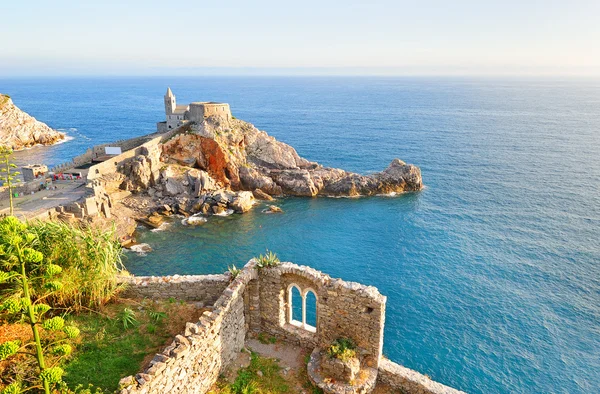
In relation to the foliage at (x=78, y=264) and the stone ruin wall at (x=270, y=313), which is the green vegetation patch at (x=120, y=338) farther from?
the stone ruin wall at (x=270, y=313)

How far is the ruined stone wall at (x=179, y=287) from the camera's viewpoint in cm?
1717

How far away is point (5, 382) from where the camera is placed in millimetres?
11320

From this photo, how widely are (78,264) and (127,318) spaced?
10.4 feet

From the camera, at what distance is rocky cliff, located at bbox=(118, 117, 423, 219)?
2048 inches

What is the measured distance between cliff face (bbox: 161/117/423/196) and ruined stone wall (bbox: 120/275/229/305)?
41.0 meters

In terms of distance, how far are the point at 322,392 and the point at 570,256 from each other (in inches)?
1381

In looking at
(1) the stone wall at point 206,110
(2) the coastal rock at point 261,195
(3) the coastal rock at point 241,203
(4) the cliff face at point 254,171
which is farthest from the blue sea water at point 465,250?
(1) the stone wall at point 206,110

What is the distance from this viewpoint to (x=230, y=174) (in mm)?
58531

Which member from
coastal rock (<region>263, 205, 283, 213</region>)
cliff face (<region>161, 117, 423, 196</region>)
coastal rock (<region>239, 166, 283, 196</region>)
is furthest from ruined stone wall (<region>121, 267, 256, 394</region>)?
cliff face (<region>161, 117, 423, 196</region>)

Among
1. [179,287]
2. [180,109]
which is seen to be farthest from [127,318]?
[180,109]

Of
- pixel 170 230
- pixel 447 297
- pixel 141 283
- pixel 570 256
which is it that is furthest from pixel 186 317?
pixel 570 256

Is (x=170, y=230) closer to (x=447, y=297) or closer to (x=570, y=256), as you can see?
(x=447, y=297)

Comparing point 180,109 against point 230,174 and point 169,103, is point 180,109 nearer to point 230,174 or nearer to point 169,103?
point 169,103

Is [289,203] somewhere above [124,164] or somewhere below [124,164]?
below
